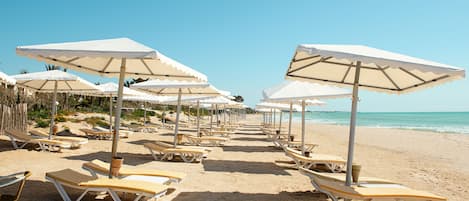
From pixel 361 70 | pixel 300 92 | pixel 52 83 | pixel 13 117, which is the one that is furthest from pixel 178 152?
pixel 13 117

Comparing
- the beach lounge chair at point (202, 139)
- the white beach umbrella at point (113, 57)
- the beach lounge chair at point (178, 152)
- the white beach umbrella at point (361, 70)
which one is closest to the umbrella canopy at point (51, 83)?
the beach lounge chair at point (178, 152)

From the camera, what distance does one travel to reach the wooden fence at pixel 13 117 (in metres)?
10.9

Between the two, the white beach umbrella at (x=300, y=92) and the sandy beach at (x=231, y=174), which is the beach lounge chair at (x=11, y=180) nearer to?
the sandy beach at (x=231, y=174)

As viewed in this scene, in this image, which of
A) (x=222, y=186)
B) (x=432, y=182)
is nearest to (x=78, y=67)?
(x=222, y=186)

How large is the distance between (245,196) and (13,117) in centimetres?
926

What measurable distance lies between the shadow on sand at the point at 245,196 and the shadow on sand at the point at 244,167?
200 cm

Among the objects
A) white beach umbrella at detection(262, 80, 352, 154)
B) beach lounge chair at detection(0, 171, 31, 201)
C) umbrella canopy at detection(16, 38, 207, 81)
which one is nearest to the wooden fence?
umbrella canopy at detection(16, 38, 207, 81)

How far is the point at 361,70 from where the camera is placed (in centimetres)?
552

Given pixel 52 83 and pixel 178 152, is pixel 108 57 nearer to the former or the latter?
pixel 178 152

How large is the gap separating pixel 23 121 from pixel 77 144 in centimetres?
308

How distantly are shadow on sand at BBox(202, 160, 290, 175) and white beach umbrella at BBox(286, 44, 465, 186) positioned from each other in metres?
2.57

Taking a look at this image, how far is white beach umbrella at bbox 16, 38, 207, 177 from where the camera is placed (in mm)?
4113

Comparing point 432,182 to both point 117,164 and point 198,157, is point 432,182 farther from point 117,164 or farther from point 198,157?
point 117,164

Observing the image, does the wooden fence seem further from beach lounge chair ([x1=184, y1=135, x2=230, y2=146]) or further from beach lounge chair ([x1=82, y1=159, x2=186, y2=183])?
beach lounge chair ([x1=82, y1=159, x2=186, y2=183])
